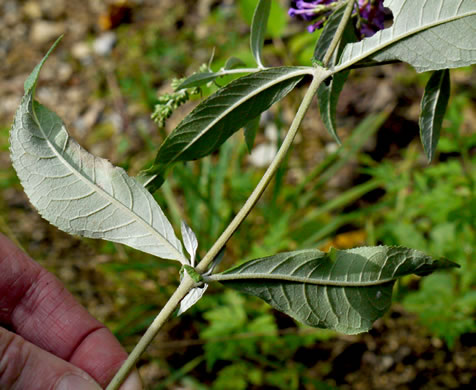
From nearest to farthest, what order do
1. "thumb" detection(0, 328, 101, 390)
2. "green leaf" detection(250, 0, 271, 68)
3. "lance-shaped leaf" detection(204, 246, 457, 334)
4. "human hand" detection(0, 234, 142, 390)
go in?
1. "lance-shaped leaf" detection(204, 246, 457, 334)
2. "green leaf" detection(250, 0, 271, 68)
3. "thumb" detection(0, 328, 101, 390)
4. "human hand" detection(0, 234, 142, 390)

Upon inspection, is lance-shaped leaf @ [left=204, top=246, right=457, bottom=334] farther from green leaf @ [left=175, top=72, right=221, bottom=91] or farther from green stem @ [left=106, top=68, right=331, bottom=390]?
green leaf @ [left=175, top=72, right=221, bottom=91]

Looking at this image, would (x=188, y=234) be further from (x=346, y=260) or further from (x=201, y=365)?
(x=201, y=365)

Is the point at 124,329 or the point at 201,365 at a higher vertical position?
the point at 124,329

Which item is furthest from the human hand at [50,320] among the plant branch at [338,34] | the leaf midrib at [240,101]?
the plant branch at [338,34]

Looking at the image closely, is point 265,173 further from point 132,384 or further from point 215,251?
point 132,384

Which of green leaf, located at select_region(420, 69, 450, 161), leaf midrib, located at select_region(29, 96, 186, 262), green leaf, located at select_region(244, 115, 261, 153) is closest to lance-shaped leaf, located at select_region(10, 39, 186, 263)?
leaf midrib, located at select_region(29, 96, 186, 262)

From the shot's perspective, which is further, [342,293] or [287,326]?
[287,326]

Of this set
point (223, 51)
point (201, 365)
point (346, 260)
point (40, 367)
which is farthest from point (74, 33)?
point (346, 260)
